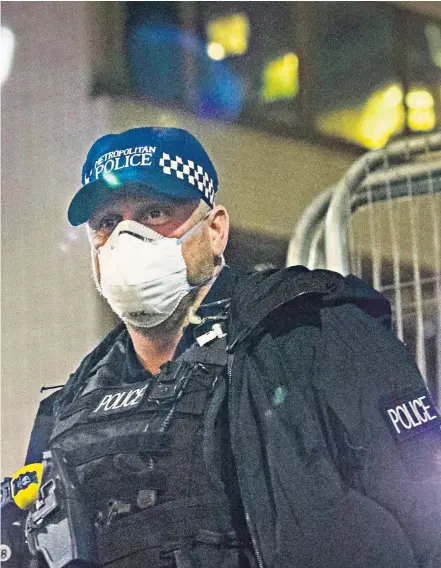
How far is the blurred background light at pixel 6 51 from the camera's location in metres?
1.56

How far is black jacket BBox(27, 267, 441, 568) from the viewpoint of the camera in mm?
1119

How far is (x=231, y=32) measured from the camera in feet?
4.97

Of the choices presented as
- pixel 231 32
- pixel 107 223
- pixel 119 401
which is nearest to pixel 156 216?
pixel 107 223

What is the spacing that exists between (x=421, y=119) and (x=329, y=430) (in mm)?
515

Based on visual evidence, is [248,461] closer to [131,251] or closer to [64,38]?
[131,251]

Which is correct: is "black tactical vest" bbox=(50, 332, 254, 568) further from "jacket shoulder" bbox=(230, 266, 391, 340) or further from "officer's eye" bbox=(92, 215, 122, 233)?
"officer's eye" bbox=(92, 215, 122, 233)

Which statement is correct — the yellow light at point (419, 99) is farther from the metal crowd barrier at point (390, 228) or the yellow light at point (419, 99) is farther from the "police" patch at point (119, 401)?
the "police" patch at point (119, 401)

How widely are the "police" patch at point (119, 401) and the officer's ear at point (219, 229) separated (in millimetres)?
205

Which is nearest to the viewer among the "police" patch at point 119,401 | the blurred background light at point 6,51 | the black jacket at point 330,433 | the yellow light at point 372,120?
the black jacket at point 330,433

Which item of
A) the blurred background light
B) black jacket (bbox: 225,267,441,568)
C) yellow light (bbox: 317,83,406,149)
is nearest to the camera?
black jacket (bbox: 225,267,441,568)

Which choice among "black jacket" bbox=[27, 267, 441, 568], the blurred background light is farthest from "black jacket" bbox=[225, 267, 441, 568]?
the blurred background light

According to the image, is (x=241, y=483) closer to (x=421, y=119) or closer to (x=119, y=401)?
(x=119, y=401)

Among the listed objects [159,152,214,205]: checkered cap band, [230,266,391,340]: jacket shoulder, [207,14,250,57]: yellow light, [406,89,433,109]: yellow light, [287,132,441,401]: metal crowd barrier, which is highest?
[207,14,250,57]: yellow light

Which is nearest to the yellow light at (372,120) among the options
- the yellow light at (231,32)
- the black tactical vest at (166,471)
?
the yellow light at (231,32)
